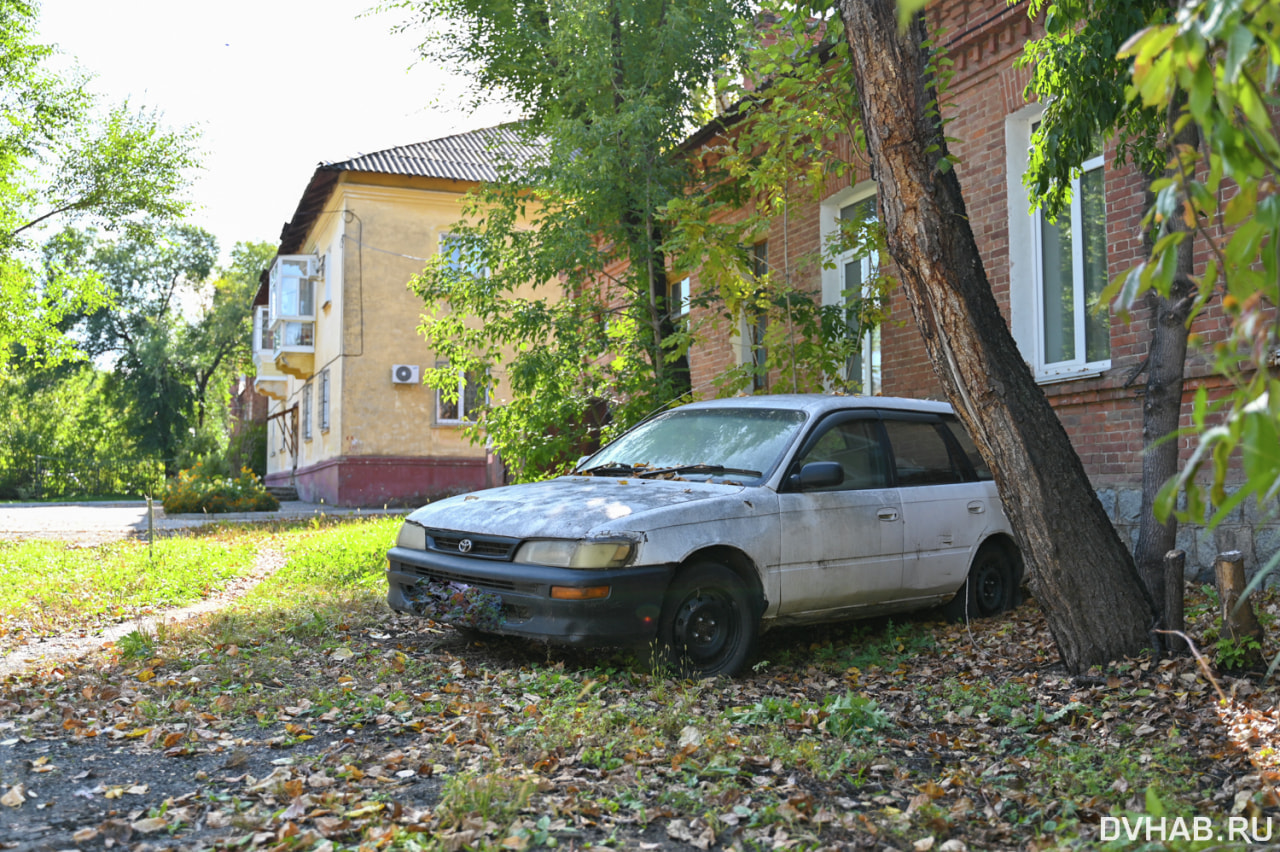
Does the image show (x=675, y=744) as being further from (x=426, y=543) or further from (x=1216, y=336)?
(x=1216, y=336)

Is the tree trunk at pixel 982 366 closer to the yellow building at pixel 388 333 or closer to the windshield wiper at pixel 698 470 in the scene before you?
the windshield wiper at pixel 698 470

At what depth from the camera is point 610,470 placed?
6.83 m

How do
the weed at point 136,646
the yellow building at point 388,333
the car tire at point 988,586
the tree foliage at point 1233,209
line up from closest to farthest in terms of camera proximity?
the tree foliage at point 1233,209
the weed at point 136,646
the car tire at point 988,586
the yellow building at point 388,333

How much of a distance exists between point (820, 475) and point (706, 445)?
95 cm

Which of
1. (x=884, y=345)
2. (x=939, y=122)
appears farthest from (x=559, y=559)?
(x=884, y=345)

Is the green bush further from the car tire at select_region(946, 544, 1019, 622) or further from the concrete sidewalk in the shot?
the car tire at select_region(946, 544, 1019, 622)

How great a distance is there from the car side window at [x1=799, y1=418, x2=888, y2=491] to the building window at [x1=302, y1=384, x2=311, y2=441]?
2425 cm

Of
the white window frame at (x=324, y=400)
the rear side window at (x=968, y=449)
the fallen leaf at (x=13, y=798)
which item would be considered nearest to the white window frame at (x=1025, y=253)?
the rear side window at (x=968, y=449)

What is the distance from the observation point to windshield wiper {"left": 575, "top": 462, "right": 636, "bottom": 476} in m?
6.74

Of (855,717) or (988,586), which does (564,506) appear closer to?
(855,717)

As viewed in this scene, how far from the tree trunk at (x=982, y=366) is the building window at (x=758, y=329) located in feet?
12.8

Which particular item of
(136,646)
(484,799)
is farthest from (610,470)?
(484,799)

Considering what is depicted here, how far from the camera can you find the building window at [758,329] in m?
10.0

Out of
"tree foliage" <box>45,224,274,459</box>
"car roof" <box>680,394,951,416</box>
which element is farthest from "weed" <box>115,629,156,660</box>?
"tree foliage" <box>45,224,274,459</box>
